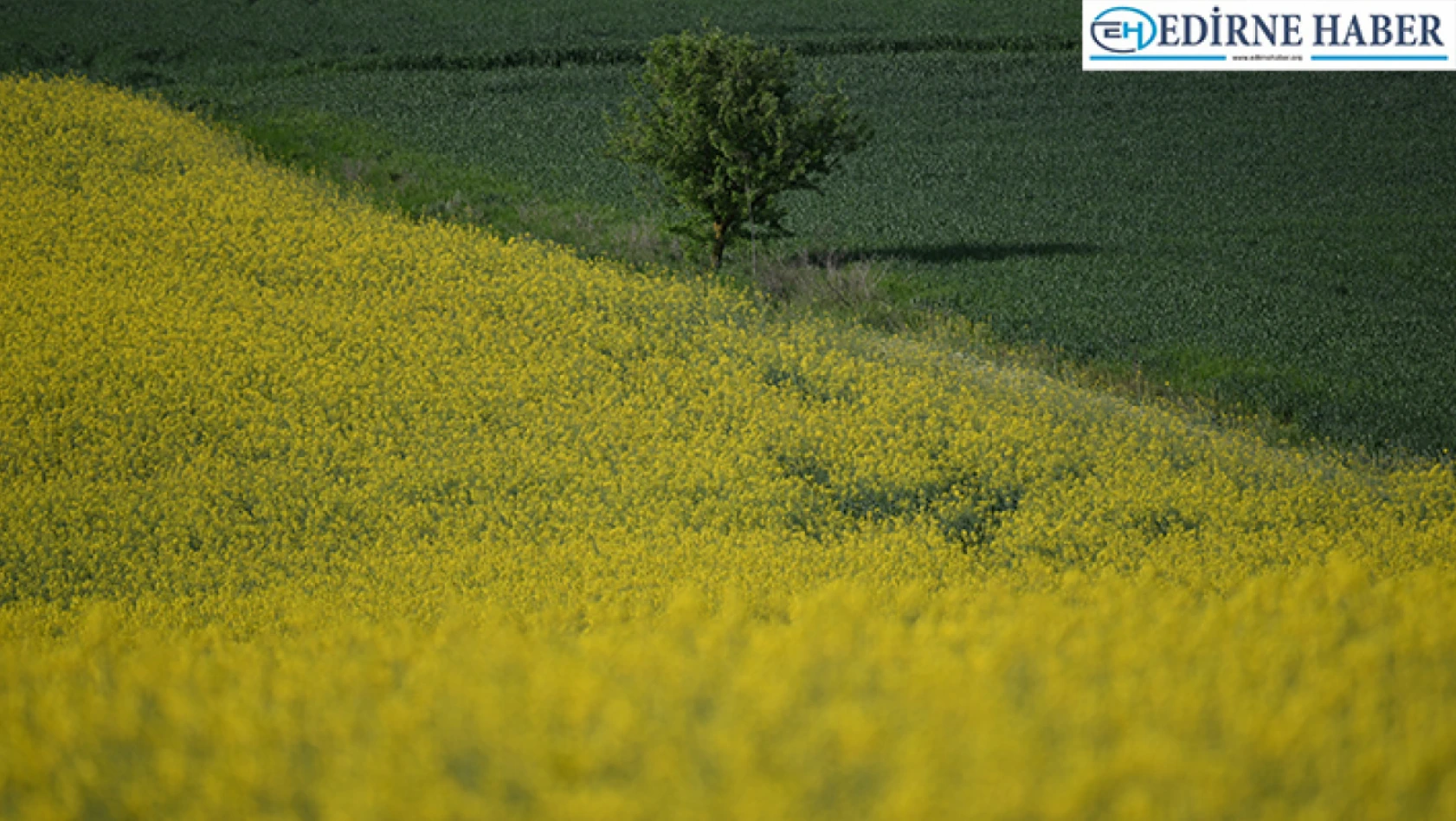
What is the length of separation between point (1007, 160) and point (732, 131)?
14330 mm

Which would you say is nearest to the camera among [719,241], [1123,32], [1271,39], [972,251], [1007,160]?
[719,241]

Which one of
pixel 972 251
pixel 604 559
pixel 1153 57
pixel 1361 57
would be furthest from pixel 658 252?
pixel 1361 57

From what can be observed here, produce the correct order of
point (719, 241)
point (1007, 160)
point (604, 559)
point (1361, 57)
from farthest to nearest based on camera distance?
point (1361, 57)
point (1007, 160)
point (719, 241)
point (604, 559)

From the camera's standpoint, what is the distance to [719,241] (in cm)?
2575

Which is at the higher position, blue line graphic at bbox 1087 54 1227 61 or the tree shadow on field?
blue line graphic at bbox 1087 54 1227 61

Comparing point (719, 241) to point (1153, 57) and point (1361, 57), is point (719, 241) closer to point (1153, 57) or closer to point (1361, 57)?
point (1153, 57)

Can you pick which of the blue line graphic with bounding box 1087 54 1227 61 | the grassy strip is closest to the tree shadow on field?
the grassy strip

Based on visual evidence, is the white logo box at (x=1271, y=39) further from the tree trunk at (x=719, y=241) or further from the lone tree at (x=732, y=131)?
the tree trunk at (x=719, y=241)

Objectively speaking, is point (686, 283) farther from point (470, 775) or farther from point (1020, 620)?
point (470, 775)

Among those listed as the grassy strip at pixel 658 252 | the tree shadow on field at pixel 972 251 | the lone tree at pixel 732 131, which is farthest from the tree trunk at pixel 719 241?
the tree shadow on field at pixel 972 251

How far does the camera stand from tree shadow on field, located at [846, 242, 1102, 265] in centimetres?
2645

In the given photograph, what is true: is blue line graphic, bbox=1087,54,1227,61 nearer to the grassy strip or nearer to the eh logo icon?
the eh logo icon

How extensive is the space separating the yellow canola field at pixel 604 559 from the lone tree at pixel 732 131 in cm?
409

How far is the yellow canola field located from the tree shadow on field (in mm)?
7392
